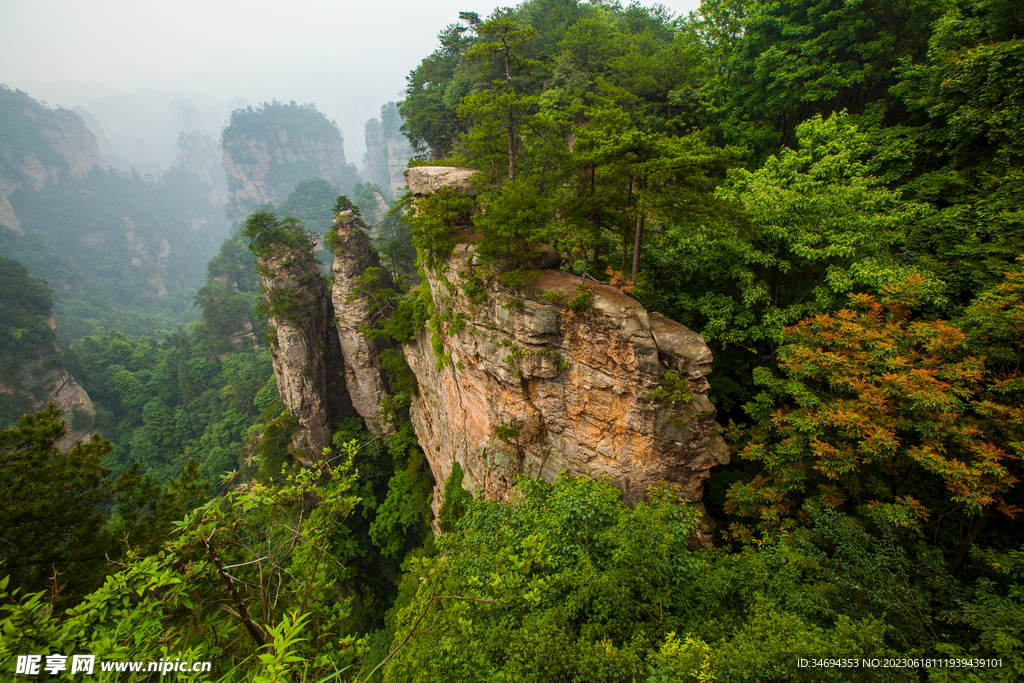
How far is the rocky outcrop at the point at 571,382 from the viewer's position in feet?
32.8

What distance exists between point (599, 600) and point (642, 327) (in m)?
6.16

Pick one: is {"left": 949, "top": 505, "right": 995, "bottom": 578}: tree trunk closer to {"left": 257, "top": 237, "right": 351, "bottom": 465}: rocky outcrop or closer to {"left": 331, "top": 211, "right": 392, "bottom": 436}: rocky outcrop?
{"left": 331, "top": 211, "right": 392, "bottom": 436}: rocky outcrop

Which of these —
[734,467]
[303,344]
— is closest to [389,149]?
[303,344]

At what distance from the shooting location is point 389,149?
103000 mm

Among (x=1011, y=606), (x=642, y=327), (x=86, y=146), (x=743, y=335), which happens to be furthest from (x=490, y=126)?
(x=86, y=146)

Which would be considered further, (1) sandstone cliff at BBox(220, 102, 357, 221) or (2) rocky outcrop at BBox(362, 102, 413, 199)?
(1) sandstone cliff at BBox(220, 102, 357, 221)

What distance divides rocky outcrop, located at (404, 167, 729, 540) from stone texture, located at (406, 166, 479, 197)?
0.08 metres

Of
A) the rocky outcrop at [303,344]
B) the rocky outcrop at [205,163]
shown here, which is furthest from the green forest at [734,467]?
the rocky outcrop at [205,163]

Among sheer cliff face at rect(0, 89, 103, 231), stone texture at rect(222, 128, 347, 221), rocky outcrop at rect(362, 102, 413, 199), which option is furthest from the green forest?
sheer cliff face at rect(0, 89, 103, 231)

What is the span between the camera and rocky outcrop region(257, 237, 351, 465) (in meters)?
→ 23.5

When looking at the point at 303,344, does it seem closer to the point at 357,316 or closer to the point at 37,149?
the point at 357,316

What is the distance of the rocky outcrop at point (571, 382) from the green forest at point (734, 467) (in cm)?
74

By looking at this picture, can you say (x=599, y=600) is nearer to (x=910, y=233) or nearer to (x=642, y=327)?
(x=642, y=327)

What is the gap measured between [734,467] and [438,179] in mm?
14106
